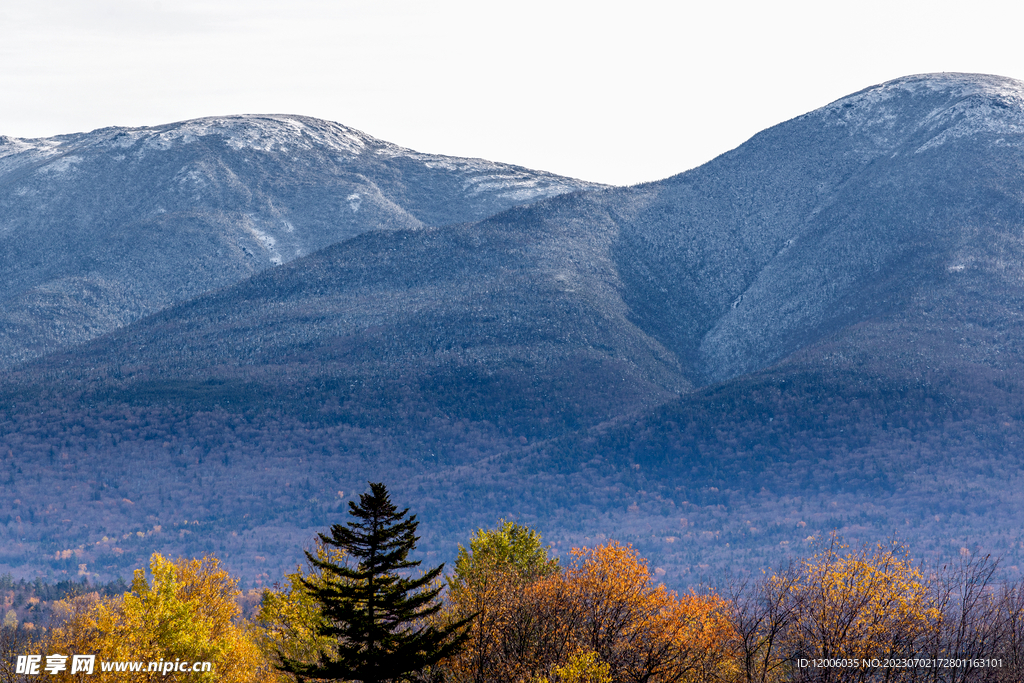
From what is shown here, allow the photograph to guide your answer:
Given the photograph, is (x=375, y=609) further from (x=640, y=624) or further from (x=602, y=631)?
(x=640, y=624)

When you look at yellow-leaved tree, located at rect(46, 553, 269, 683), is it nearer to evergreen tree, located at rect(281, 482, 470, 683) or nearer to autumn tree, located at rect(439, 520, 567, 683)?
autumn tree, located at rect(439, 520, 567, 683)

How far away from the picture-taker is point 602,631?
6259 cm

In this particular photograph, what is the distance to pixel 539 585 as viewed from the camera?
66.1m

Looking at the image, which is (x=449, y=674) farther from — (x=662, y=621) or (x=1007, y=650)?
(x=1007, y=650)

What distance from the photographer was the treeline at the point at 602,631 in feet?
167

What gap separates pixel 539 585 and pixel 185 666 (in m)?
20.9

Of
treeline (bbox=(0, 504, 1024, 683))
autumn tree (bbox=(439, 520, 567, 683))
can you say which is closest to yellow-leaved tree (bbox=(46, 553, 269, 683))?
treeline (bbox=(0, 504, 1024, 683))

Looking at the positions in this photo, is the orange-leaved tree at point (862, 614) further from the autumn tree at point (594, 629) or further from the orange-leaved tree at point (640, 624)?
the autumn tree at point (594, 629)

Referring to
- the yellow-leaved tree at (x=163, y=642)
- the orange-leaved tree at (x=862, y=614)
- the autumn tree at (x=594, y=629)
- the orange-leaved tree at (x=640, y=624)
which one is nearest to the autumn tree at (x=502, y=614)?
the autumn tree at (x=594, y=629)

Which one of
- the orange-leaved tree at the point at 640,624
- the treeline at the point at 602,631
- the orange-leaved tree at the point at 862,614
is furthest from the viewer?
the orange-leaved tree at the point at 640,624

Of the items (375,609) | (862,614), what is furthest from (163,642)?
(862,614)

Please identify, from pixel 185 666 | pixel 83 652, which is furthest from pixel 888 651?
pixel 83 652

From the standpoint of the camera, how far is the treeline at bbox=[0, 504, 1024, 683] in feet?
167

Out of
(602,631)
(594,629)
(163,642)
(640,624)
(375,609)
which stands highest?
(163,642)
